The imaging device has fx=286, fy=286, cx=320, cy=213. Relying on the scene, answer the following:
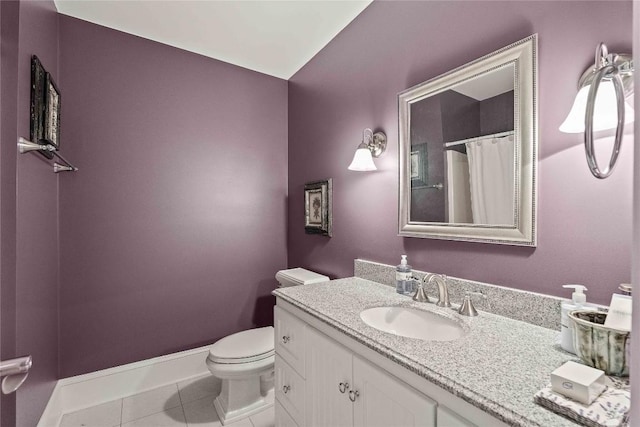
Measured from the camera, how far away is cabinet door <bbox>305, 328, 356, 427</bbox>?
988 mm

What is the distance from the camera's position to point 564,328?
0.82 meters

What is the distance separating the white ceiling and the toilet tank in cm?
171

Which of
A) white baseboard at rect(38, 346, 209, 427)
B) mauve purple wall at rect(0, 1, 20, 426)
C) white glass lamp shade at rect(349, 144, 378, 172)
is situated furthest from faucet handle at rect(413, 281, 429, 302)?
white baseboard at rect(38, 346, 209, 427)

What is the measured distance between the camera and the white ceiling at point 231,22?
173cm

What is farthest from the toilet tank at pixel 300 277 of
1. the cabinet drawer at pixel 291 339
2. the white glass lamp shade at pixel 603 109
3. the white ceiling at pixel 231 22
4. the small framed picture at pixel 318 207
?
the white ceiling at pixel 231 22

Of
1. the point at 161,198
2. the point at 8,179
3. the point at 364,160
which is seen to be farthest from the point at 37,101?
the point at 364,160

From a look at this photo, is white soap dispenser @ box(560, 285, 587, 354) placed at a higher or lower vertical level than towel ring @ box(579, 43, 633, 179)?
lower

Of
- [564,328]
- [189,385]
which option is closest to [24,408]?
[189,385]

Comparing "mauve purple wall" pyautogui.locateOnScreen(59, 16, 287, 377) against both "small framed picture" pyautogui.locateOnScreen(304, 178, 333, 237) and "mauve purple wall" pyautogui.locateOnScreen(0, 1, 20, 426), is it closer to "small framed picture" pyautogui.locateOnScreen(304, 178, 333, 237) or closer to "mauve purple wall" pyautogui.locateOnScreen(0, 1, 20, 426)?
"small framed picture" pyautogui.locateOnScreen(304, 178, 333, 237)

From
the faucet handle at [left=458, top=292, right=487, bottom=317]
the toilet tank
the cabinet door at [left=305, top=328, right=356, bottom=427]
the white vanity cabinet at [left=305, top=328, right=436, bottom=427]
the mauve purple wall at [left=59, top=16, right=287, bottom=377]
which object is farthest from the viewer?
the toilet tank

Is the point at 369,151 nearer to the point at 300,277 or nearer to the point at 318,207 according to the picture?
the point at 318,207

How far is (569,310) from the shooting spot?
83 centimetres

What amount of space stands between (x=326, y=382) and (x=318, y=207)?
4.18 ft

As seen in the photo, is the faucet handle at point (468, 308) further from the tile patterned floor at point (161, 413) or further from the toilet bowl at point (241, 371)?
the tile patterned floor at point (161, 413)
